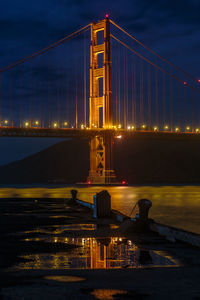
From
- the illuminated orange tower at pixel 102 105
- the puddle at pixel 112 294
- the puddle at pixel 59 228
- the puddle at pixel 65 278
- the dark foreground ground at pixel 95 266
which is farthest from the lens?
the illuminated orange tower at pixel 102 105

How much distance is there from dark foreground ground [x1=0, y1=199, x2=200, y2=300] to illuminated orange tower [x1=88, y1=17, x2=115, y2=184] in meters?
71.7

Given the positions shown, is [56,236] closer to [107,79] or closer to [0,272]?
[0,272]

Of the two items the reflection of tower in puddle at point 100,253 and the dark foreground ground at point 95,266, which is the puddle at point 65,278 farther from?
the reflection of tower in puddle at point 100,253

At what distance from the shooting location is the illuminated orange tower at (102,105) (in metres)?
85.3

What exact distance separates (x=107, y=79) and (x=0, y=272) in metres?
78.5

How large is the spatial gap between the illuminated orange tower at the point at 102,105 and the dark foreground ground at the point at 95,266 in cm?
7171

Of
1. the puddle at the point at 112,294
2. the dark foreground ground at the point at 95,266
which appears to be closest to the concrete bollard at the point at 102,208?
the dark foreground ground at the point at 95,266

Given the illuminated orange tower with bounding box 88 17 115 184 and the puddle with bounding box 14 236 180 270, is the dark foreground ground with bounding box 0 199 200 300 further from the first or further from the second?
the illuminated orange tower with bounding box 88 17 115 184

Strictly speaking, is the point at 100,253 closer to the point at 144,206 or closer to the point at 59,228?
the point at 144,206

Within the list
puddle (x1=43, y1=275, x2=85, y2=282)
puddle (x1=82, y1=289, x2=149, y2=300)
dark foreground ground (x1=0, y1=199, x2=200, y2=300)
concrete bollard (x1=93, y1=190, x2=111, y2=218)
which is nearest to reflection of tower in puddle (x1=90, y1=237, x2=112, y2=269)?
dark foreground ground (x1=0, y1=199, x2=200, y2=300)

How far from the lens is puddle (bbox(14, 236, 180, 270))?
8.59m

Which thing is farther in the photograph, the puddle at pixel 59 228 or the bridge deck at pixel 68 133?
the bridge deck at pixel 68 133

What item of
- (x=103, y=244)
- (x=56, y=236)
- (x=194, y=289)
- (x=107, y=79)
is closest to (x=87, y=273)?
(x=194, y=289)

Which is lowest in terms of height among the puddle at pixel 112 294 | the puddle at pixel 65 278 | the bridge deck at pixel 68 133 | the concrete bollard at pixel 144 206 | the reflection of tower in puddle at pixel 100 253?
the reflection of tower in puddle at pixel 100 253
